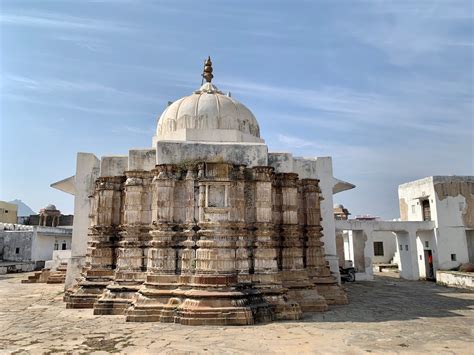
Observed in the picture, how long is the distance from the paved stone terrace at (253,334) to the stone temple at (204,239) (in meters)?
0.58

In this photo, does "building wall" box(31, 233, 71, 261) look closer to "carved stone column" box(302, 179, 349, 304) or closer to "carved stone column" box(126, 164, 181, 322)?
"carved stone column" box(126, 164, 181, 322)

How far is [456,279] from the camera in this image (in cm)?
2134

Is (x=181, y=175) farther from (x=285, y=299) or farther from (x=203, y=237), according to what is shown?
(x=285, y=299)

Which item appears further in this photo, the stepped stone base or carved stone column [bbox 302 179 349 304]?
the stepped stone base

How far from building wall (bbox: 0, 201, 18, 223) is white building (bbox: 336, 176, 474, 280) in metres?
41.9

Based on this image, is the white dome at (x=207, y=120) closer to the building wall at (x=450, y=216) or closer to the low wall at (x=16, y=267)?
the building wall at (x=450, y=216)

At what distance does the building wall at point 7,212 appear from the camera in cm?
4878

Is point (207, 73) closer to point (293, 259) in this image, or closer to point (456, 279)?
point (293, 259)

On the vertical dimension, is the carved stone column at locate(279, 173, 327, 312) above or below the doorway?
below

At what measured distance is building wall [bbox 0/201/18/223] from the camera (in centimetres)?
4878

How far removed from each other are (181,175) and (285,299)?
4.30m

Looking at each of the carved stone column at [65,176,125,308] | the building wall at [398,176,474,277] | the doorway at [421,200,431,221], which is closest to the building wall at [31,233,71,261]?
the carved stone column at [65,176,125,308]

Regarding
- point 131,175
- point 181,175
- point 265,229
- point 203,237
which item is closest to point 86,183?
point 131,175

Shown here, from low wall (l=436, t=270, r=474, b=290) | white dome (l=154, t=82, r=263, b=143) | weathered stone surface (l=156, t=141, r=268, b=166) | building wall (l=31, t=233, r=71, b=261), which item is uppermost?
white dome (l=154, t=82, r=263, b=143)
